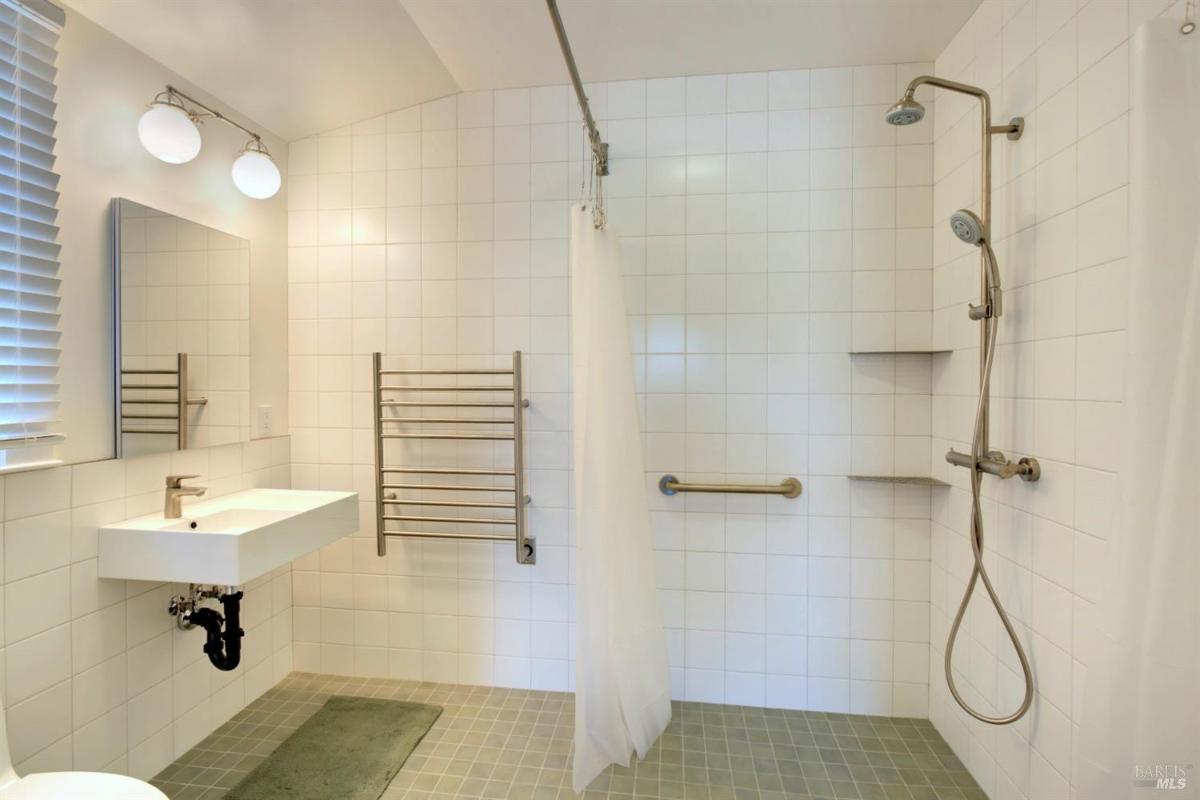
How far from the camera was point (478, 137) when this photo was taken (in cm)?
206

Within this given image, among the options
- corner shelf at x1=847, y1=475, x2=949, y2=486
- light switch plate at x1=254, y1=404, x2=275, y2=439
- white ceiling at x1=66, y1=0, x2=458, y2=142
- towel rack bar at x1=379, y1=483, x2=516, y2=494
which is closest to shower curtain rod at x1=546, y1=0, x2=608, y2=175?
white ceiling at x1=66, y1=0, x2=458, y2=142

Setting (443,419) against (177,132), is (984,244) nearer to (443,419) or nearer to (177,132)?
(443,419)

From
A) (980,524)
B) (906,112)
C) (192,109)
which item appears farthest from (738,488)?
(192,109)

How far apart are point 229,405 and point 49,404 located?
548 mm

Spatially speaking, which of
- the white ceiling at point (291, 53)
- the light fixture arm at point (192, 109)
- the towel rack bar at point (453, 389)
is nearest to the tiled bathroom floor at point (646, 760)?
the towel rack bar at point (453, 389)

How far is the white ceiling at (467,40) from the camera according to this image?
1548 mm

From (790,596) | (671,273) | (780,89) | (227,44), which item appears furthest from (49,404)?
(780,89)

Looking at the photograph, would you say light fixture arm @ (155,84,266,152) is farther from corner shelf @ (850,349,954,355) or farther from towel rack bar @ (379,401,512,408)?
corner shelf @ (850,349,954,355)

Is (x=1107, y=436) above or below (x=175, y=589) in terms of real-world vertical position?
above

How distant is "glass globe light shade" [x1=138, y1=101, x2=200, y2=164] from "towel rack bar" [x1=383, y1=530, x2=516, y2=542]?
1.50 m

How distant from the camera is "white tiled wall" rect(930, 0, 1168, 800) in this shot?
112cm

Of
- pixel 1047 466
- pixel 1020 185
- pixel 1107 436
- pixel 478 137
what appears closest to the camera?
pixel 1107 436

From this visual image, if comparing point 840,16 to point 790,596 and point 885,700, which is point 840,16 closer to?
point 790,596

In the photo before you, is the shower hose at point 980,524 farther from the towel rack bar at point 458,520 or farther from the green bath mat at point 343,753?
the green bath mat at point 343,753
